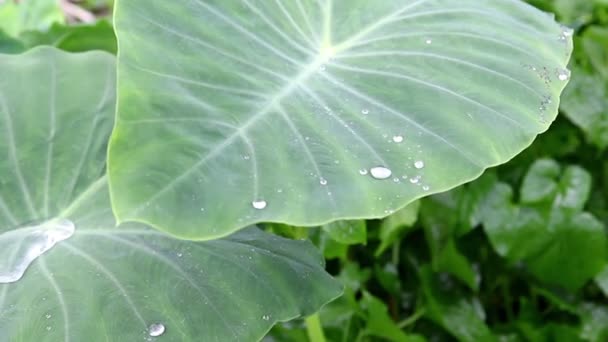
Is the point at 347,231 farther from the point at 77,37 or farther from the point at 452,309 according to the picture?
the point at 77,37

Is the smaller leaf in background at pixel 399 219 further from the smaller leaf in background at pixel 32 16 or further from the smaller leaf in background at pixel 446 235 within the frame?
the smaller leaf in background at pixel 32 16

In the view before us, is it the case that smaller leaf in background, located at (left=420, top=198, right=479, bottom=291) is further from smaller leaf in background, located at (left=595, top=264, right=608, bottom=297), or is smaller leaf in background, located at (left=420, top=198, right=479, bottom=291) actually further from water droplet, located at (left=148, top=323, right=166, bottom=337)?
water droplet, located at (left=148, top=323, right=166, bottom=337)

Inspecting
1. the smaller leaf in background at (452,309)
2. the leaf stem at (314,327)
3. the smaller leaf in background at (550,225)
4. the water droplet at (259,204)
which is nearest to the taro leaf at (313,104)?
the water droplet at (259,204)

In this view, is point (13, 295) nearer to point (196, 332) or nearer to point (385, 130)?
point (196, 332)

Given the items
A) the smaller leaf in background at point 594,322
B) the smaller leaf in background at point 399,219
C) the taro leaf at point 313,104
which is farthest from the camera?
the smaller leaf in background at point 594,322

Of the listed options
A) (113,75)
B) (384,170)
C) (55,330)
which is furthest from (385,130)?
(113,75)
